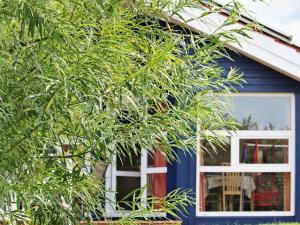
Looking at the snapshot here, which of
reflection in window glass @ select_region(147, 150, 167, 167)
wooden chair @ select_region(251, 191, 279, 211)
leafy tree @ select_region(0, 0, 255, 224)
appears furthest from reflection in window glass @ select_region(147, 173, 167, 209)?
leafy tree @ select_region(0, 0, 255, 224)

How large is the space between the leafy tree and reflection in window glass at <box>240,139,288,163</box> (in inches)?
268

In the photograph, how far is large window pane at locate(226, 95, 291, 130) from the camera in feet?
39.5

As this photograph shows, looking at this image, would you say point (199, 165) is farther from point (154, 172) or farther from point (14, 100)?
point (14, 100)

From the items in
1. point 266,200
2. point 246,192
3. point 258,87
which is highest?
point 258,87

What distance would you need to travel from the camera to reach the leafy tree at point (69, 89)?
449 centimetres

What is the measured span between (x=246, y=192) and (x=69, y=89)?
315 inches

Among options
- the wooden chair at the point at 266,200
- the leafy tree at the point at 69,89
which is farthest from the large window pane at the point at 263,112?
the leafy tree at the point at 69,89

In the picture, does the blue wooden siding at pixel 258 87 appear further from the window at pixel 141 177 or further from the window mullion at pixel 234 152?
the window mullion at pixel 234 152

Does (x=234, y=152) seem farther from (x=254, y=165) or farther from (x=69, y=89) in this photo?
(x=69, y=89)

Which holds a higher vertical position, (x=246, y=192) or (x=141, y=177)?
(x=141, y=177)

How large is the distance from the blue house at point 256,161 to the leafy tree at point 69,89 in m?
6.72

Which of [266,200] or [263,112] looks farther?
[266,200]

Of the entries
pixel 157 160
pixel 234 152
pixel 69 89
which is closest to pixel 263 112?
pixel 234 152

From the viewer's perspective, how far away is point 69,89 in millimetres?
4492
